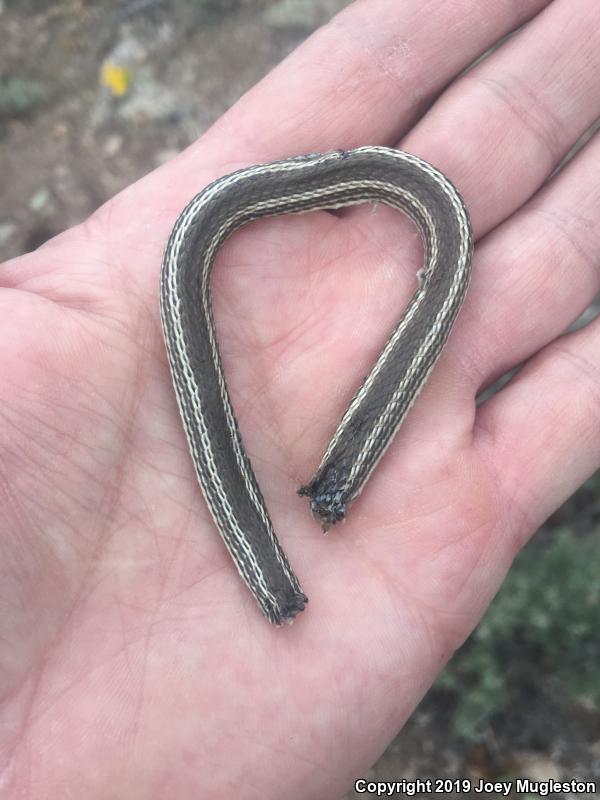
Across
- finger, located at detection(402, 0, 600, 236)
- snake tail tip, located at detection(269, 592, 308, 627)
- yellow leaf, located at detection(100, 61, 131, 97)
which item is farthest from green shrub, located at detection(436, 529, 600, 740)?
yellow leaf, located at detection(100, 61, 131, 97)

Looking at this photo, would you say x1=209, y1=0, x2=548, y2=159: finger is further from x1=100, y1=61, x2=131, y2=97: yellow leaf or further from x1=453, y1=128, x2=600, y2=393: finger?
x1=100, y1=61, x2=131, y2=97: yellow leaf

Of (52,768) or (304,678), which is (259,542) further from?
(52,768)

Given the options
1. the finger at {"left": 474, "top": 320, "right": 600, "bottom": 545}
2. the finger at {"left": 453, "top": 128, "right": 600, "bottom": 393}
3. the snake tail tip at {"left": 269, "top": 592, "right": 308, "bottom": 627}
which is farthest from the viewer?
the finger at {"left": 453, "top": 128, "right": 600, "bottom": 393}

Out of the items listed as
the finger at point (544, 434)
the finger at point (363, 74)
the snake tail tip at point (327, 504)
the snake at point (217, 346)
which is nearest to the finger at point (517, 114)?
the finger at point (363, 74)

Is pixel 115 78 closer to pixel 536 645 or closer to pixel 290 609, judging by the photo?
pixel 290 609

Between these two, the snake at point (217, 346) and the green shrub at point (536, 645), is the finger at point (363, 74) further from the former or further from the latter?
the green shrub at point (536, 645)

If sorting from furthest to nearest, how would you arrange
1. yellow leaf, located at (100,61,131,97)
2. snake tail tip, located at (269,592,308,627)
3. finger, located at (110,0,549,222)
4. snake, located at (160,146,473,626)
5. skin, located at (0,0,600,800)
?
yellow leaf, located at (100,61,131,97)
finger, located at (110,0,549,222)
snake, located at (160,146,473,626)
snake tail tip, located at (269,592,308,627)
skin, located at (0,0,600,800)
